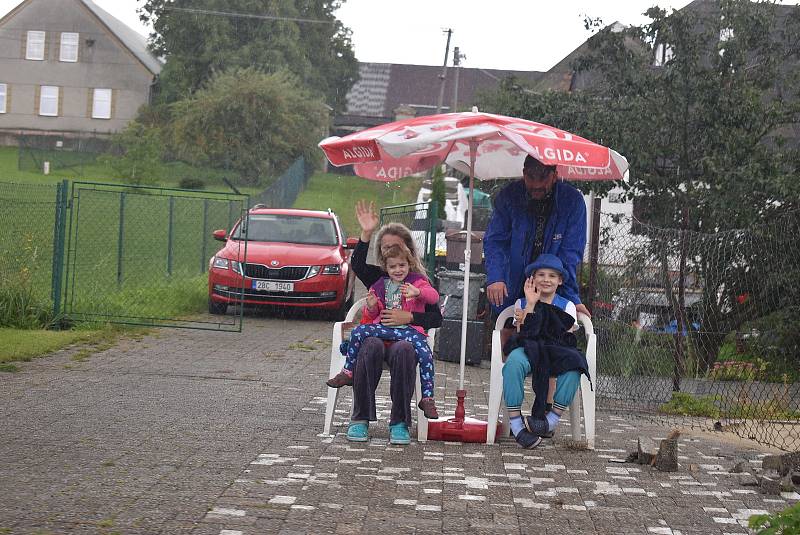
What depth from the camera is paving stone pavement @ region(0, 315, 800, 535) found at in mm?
5023

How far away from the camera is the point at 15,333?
41.8 ft

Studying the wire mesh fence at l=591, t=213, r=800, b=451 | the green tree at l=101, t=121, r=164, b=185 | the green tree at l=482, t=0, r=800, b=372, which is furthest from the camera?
the green tree at l=101, t=121, r=164, b=185

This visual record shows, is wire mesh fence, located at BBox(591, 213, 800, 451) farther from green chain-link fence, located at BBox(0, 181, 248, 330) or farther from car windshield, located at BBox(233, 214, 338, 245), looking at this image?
car windshield, located at BBox(233, 214, 338, 245)

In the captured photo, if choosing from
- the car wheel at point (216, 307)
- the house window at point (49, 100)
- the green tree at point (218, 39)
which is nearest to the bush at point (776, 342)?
the car wheel at point (216, 307)

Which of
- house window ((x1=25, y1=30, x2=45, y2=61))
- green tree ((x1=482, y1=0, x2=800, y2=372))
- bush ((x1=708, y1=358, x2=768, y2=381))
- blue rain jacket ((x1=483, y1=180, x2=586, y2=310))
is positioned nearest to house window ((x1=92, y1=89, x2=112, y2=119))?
house window ((x1=25, y1=30, x2=45, y2=61))

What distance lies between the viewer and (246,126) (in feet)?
183

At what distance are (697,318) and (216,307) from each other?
7964 mm

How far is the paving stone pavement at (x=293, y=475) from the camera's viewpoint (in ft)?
16.5

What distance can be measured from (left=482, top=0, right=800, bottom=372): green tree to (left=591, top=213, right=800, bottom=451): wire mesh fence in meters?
1.35

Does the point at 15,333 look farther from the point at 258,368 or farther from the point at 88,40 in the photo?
the point at 88,40

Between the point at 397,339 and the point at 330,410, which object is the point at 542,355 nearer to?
the point at 397,339

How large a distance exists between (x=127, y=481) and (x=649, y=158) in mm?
10399

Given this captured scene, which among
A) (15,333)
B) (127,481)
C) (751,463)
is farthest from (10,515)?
(15,333)

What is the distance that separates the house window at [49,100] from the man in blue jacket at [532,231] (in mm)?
64298
